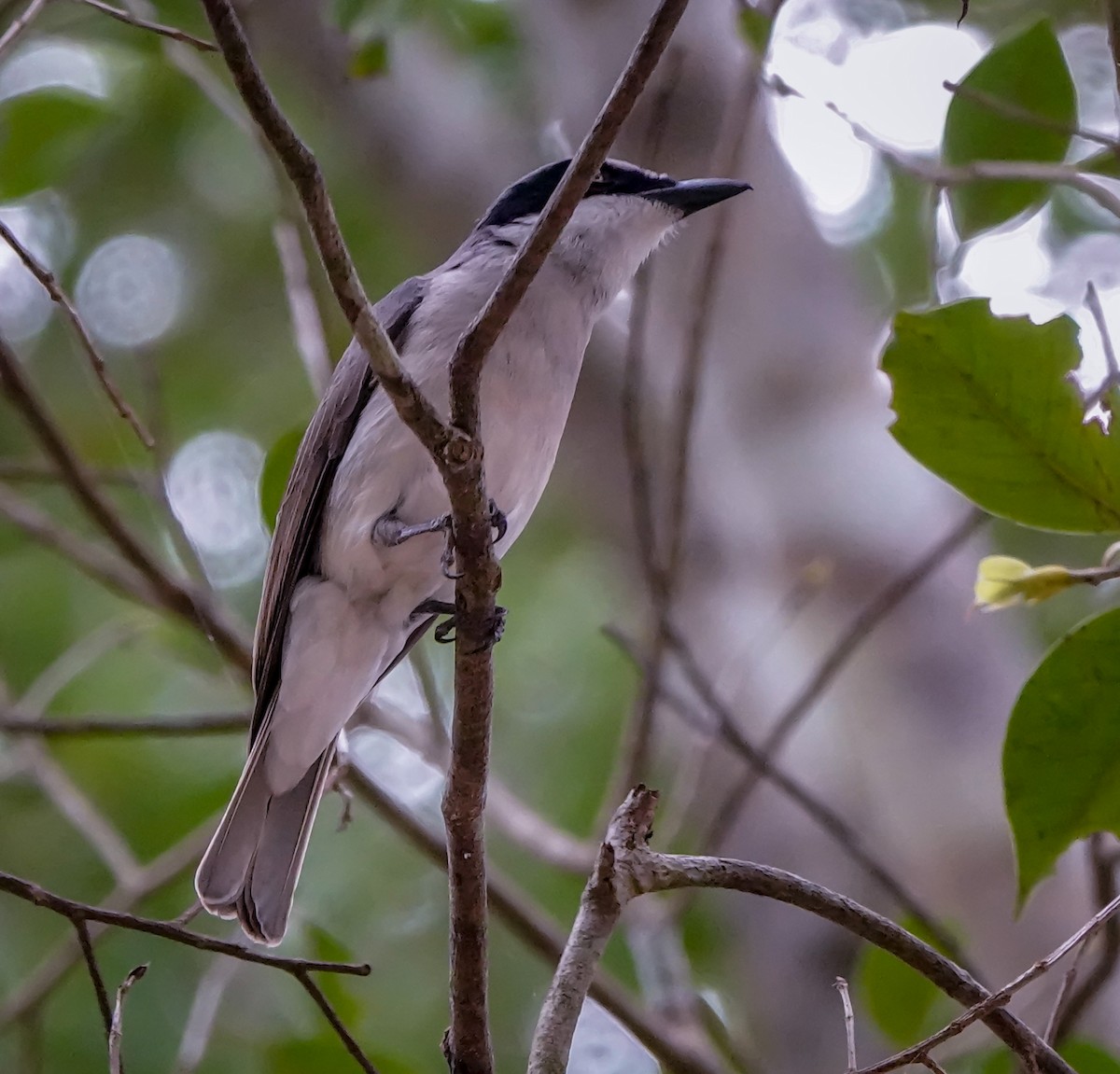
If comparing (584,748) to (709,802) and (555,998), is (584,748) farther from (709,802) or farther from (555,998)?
(555,998)

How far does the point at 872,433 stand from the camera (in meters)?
3.17

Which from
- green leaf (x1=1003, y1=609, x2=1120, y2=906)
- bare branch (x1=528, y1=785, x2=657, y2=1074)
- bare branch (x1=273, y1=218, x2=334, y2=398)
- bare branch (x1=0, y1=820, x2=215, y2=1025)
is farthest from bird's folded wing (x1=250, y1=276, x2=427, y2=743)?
green leaf (x1=1003, y1=609, x2=1120, y2=906)

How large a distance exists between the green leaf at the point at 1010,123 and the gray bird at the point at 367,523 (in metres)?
0.40

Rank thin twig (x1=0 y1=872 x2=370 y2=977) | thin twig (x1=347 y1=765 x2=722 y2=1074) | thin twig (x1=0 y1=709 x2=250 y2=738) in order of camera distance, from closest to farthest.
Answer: thin twig (x1=0 y1=872 x2=370 y2=977), thin twig (x1=347 y1=765 x2=722 y2=1074), thin twig (x1=0 y1=709 x2=250 y2=738)

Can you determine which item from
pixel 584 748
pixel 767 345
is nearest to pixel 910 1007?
pixel 767 345

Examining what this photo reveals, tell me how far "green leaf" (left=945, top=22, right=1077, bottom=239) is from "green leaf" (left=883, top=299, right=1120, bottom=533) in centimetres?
64

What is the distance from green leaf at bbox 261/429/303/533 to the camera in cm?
270

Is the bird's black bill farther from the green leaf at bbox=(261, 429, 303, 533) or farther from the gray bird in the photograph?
the green leaf at bbox=(261, 429, 303, 533)

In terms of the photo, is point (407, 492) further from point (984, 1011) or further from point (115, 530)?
point (984, 1011)

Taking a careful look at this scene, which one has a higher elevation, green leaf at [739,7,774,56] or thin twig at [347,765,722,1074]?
green leaf at [739,7,774,56]

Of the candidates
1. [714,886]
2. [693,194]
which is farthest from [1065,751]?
[693,194]

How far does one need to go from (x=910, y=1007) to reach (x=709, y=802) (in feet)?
3.01

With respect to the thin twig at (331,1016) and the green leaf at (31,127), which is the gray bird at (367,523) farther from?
the green leaf at (31,127)

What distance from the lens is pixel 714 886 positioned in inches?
61.5
